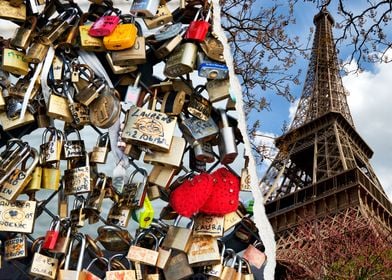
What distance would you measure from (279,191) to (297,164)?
91.1 inches

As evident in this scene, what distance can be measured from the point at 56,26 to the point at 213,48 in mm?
456

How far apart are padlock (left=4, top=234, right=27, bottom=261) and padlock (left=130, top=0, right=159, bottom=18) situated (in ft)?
2.32

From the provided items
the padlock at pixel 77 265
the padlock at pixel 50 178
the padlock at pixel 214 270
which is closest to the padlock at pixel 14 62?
the padlock at pixel 50 178

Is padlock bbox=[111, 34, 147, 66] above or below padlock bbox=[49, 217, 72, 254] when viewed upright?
above

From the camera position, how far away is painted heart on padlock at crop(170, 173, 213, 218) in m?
1.48

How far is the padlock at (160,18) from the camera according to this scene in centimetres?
163

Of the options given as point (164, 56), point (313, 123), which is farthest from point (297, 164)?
point (164, 56)

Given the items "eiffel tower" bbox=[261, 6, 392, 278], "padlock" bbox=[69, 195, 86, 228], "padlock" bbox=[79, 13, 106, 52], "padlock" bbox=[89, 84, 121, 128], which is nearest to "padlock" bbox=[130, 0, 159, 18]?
"padlock" bbox=[79, 13, 106, 52]

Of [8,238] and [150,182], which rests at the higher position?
[150,182]

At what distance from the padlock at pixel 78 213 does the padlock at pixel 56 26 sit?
1.50 feet

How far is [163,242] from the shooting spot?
A: 1.52 m

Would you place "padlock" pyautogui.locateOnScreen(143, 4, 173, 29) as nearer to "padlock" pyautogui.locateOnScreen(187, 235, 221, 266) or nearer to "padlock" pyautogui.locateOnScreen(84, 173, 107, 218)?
"padlock" pyautogui.locateOnScreen(84, 173, 107, 218)

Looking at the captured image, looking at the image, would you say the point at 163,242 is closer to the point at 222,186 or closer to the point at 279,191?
the point at 222,186

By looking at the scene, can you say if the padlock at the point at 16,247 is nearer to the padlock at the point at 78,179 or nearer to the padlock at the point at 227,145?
the padlock at the point at 78,179
